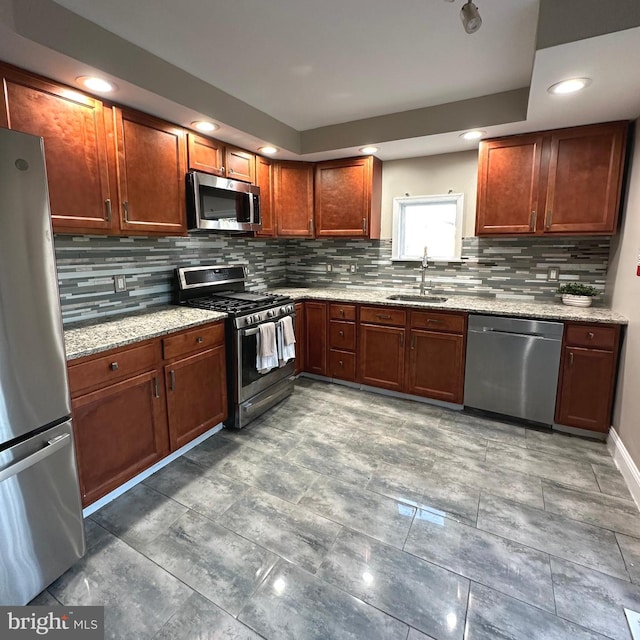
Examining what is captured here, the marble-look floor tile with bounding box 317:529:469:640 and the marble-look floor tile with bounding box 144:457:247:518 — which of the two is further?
the marble-look floor tile with bounding box 144:457:247:518

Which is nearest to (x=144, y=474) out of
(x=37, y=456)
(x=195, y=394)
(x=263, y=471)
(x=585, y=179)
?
(x=195, y=394)

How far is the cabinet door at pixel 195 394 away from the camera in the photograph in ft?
7.58

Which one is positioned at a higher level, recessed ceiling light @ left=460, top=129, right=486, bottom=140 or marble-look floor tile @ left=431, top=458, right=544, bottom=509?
recessed ceiling light @ left=460, top=129, right=486, bottom=140

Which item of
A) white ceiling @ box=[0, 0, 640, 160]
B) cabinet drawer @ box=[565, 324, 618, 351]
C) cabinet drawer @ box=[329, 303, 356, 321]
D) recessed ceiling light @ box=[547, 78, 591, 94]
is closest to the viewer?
white ceiling @ box=[0, 0, 640, 160]

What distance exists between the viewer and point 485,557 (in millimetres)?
1669

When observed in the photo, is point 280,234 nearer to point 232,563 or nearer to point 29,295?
point 29,295

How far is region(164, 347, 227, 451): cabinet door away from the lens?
7.58 ft

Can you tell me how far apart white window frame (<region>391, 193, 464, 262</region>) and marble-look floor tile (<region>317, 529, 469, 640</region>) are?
2.67 m

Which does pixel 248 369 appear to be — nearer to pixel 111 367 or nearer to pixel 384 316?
pixel 111 367

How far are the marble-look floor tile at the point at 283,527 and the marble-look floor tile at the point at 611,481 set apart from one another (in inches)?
63.8

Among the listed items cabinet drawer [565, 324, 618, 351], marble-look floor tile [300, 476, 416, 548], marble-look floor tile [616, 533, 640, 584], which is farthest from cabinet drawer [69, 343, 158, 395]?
cabinet drawer [565, 324, 618, 351]

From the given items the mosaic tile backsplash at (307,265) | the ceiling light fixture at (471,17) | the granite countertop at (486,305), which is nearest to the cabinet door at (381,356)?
the granite countertop at (486,305)

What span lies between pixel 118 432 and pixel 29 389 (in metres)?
0.73

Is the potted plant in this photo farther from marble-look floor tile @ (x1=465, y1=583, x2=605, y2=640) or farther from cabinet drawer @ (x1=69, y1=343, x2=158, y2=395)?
cabinet drawer @ (x1=69, y1=343, x2=158, y2=395)
